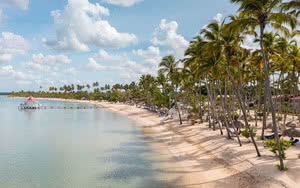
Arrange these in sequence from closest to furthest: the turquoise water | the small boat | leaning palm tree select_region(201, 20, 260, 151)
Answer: the turquoise water → leaning palm tree select_region(201, 20, 260, 151) → the small boat

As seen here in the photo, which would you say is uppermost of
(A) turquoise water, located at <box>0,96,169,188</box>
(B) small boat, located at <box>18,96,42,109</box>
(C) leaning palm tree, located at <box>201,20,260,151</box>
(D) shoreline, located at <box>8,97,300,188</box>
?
(C) leaning palm tree, located at <box>201,20,260,151</box>

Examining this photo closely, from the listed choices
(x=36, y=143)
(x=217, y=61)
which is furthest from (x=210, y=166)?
(x=36, y=143)

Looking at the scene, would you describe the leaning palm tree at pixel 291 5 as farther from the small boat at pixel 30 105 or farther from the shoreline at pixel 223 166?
Answer: the small boat at pixel 30 105

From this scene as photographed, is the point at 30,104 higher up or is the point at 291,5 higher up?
the point at 291,5

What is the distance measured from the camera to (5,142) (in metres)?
34.6

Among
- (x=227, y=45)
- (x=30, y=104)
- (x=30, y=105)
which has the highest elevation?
(x=227, y=45)

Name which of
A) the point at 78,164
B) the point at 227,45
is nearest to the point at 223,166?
the point at 227,45

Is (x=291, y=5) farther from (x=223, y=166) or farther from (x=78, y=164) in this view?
(x=78, y=164)

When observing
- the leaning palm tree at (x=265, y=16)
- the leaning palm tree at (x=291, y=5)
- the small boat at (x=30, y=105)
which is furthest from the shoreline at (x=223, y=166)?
the small boat at (x=30, y=105)

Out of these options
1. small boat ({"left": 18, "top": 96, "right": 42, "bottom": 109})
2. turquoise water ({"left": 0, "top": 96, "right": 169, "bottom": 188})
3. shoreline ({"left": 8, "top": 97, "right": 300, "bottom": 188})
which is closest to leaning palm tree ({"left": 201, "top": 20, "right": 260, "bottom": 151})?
shoreline ({"left": 8, "top": 97, "right": 300, "bottom": 188})

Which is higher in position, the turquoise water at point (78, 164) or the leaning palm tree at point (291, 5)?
the leaning palm tree at point (291, 5)

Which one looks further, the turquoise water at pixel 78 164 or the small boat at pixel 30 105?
the small boat at pixel 30 105

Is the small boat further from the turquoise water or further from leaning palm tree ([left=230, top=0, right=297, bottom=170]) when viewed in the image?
leaning palm tree ([left=230, top=0, right=297, bottom=170])

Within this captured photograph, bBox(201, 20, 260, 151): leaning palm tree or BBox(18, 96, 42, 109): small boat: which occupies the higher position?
BBox(201, 20, 260, 151): leaning palm tree
